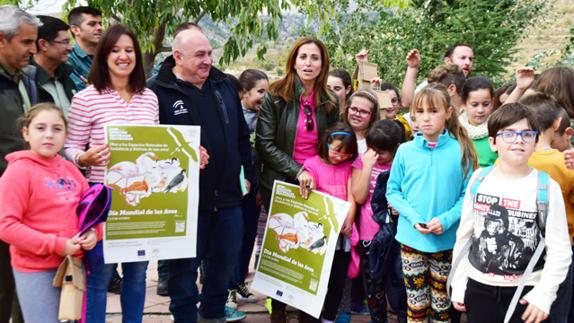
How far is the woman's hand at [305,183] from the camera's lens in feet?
14.7

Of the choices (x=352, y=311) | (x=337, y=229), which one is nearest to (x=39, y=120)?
(x=337, y=229)

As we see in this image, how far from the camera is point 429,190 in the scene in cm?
421

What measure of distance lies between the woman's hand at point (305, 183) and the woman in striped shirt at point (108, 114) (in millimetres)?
1072

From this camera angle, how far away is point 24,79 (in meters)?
4.08

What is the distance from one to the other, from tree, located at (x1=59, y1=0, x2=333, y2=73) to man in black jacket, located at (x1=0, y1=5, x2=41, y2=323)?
3262 mm

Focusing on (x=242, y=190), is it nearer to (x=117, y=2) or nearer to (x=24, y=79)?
(x=24, y=79)

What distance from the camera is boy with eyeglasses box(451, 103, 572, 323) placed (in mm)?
3107

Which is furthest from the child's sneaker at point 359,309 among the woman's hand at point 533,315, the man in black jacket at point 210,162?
the woman's hand at point 533,315

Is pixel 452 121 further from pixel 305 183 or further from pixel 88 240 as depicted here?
pixel 88 240

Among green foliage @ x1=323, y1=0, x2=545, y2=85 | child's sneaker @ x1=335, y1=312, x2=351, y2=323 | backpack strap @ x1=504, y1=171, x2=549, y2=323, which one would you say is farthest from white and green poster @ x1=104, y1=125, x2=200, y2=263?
green foliage @ x1=323, y1=0, x2=545, y2=85

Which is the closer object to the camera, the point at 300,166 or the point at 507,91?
the point at 300,166

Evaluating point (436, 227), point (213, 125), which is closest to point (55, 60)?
point (213, 125)

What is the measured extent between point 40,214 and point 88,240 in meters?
0.29

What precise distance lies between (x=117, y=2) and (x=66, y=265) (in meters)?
4.68
